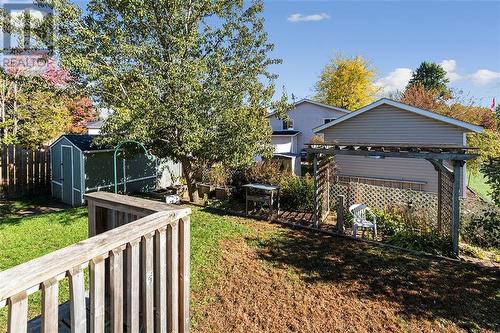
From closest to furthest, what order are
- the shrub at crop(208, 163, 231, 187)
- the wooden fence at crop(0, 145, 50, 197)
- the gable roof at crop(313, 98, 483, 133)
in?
1. the wooden fence at crop(0, 145, 50, 197)
2. the gable roof at crop(313, 98, 483, 133)
3. the shrub at crop(208, 163, 231, 187)

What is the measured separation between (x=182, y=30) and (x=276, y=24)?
3.71 m

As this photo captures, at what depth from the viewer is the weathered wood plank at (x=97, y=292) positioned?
82.8 inches

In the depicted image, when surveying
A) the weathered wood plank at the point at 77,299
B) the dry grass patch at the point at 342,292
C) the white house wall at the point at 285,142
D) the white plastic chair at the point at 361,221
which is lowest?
the dry grass patch at the point at 342,292

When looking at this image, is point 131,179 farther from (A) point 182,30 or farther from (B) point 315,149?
(B) point 315,149

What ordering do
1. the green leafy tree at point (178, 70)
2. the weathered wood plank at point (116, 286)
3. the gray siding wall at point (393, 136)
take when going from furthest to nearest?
1. the gray siding wall at point (393, 136)
2. the green leafy tree at point (178, 70)
3. the weathered wood plank at point (116, 286)

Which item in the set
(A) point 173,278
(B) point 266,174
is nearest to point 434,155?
(B) point 266,174

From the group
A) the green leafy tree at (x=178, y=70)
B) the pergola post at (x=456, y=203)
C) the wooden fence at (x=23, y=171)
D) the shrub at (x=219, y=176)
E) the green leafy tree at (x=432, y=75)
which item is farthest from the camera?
the green leafy tree at (x=432, y=75)

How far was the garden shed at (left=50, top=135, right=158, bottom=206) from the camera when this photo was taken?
11.4 m

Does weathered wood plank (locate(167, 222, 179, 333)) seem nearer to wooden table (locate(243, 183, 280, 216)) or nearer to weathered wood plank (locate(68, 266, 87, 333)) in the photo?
weathered wood plank (locate(68, 266, 87, 333))

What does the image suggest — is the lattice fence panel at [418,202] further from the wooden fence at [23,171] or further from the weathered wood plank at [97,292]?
the wooden fence at [23,171]

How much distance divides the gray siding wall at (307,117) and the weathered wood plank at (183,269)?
74.4ft

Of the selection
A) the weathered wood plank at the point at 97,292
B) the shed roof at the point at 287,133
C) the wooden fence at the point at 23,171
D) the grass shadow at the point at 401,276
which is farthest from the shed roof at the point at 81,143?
the shed roof at the point at 287,133

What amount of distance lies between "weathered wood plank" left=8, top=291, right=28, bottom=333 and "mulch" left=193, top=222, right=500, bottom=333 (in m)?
2.92

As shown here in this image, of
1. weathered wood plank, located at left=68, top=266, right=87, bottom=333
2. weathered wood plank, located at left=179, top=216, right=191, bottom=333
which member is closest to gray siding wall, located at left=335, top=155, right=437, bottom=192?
weathered wood plank, located at left=179, top=216, right=191, bottom=333
